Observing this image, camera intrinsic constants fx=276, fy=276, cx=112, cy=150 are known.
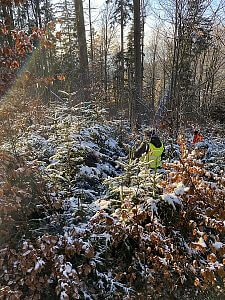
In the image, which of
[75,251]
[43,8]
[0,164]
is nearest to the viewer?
[0,164]

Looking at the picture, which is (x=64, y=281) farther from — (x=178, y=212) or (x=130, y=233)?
(x=178, y=212)

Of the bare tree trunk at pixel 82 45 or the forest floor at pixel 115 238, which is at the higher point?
the bare tree trunk at pixel 82 45

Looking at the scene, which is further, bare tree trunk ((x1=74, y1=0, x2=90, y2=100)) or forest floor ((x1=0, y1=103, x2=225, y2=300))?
bare tree trunk ((x1=74, y1=0, x2=90, y2=100))

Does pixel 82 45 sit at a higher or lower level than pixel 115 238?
higher

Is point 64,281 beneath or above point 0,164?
beneath

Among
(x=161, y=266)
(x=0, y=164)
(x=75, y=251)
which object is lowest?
(x=161, y=266)

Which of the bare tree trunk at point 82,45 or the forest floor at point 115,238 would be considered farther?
the bare tree trunk at point 82,45

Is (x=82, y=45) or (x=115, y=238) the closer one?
(x=115, y=238)

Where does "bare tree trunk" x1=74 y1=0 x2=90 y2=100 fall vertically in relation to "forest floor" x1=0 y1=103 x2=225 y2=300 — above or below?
above

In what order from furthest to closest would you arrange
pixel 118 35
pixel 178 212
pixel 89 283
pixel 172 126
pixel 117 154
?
1. pixel 118 35
2. pixel 172 126
3. pixel 117 154
4. pixel 178 212
5. pixel 89 283

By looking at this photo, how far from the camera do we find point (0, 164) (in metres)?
3.48

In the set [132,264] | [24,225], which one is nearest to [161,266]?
[132,264]

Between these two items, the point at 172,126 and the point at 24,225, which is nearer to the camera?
the point at 24,225

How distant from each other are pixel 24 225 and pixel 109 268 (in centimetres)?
147
